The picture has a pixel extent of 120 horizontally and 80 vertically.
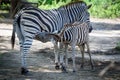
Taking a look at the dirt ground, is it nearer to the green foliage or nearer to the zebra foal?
the zebra foal

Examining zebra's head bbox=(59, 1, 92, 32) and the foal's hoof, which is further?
zebra's head bbox=(59, 1, 92, 32)

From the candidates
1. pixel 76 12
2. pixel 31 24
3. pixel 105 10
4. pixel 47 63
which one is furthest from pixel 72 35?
pixel 105 10

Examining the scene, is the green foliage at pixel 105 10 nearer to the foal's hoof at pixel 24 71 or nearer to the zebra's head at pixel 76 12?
the zebra's head at pixel 76 12

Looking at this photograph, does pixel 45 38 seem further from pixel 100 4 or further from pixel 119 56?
pixel 100 4

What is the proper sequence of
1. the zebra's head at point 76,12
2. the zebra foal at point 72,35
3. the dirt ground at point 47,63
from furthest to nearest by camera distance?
the zebra's head at point 76,12, the zebra foal at point 72,35, the dirt ground at point 47,63

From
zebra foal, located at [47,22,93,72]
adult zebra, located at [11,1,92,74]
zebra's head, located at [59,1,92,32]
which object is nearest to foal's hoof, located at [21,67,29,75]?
adult zebra, located at [11,1,92,74]

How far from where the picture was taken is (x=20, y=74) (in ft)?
30.1

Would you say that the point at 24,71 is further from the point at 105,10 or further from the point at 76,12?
the point at 105,10

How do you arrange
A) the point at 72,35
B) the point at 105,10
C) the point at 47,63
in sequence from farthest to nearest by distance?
1. the point at 105,10
2. the point at 47,63
3. the point at 72,35

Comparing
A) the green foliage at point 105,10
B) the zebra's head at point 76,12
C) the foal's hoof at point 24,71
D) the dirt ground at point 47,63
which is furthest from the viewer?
the green foliage at point 105,10

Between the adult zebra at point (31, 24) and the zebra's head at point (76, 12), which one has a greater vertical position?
the zebra's head at point (76, 12)

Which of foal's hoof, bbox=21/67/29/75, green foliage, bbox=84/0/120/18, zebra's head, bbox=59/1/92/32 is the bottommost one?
foal's hoof, bbox=21/67/29/75

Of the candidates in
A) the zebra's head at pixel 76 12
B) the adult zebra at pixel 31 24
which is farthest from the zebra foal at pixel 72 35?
the zebra's head at pixel 76 12

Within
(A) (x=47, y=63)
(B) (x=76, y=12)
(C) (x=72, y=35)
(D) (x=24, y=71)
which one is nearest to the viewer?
(D) (x=24, y=71)
